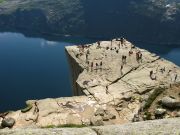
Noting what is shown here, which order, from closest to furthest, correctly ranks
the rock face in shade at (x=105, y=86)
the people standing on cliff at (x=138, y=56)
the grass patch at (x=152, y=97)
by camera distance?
the grass patch at (x=152, y=97) < the rock face in shade at (x=105, y=86) < the people standing on cliff at (x=138, y=56)

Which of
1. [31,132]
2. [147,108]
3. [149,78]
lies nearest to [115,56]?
[149,78]

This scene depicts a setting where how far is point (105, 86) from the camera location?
167 ft

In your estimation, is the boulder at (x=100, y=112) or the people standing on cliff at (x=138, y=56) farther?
the people standing on cliff at (x=138, y=56)

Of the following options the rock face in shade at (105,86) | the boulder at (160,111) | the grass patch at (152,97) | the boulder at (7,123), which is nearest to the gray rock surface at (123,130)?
the boulder at (160,111)

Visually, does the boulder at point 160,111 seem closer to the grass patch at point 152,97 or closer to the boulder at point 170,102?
the boulder at point 170,102

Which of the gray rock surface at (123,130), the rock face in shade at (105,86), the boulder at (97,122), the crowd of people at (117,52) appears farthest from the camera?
the crowd of people at (117,52)

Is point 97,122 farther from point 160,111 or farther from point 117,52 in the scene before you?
point 117,52

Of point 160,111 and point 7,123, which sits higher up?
point 160,111

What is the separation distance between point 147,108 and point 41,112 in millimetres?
13229

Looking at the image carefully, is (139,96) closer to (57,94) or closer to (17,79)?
(57,94)

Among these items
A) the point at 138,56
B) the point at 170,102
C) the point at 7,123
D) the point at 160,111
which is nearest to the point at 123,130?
the point at 160,111

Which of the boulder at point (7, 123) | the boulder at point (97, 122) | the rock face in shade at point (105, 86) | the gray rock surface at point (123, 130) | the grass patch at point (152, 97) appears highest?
the gray rock surface at point (123, 130)

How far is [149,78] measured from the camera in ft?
171

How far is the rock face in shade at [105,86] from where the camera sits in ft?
129
